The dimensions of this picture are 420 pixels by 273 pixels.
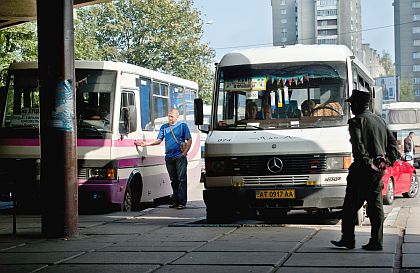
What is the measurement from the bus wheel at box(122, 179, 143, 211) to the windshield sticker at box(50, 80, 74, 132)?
5.18 meters

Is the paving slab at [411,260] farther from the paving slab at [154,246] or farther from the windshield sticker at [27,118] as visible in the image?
the windshield sticker at [27,118]

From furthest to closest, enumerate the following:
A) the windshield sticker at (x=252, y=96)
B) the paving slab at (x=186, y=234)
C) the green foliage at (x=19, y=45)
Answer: the green foliage at (x=19, y=45) → the windshield sticker at (x=252, y=96) → the paving slab at (x=186, y=234)

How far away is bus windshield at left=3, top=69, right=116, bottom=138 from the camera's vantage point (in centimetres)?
1667

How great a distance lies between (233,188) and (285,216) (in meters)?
2.73

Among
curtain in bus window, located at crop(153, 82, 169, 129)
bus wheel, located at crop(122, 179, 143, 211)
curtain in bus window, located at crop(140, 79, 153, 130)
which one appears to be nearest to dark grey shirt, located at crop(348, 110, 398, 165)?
bus wheel, located at crop(122, 179, 143, 211)

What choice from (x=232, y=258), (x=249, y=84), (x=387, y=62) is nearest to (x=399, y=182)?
(x=249, y=84)

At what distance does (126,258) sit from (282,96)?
5.28 meters

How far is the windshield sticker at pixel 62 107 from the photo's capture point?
478 inches

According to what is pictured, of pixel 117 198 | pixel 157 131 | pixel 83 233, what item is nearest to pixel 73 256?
pixel 83 233

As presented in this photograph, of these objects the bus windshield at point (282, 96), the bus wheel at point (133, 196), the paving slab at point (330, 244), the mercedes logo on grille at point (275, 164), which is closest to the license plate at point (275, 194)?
the mercedes logo on grille at point (275, 164)

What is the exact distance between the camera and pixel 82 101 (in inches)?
656

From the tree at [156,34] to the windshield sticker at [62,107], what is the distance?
40933mm

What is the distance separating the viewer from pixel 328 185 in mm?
13586

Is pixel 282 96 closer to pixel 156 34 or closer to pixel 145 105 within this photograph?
pixel 145 105
